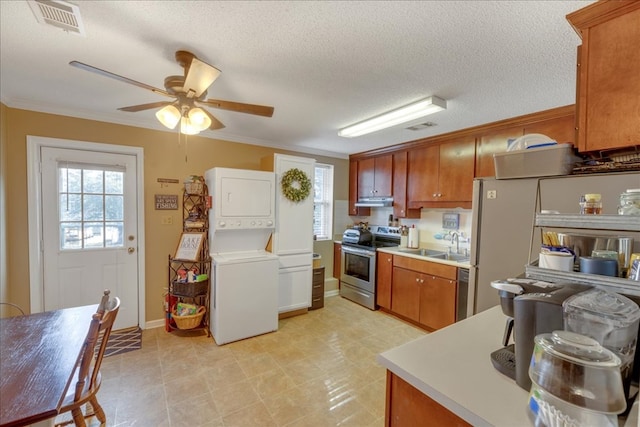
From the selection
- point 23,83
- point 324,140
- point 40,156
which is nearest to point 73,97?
point 23,83

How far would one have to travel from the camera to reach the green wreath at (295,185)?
11.1ft

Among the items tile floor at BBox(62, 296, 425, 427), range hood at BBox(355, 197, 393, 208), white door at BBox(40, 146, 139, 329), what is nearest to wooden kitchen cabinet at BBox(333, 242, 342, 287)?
range hood at BBox(355, 197, 393, 208)

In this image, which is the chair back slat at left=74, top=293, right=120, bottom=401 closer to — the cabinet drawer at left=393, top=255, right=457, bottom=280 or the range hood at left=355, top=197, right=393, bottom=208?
the cabinet drawer at left=393, top=255, right=457, bottom=280

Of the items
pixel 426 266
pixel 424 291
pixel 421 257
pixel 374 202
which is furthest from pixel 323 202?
pixel 424 291

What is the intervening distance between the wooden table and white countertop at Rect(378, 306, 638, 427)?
122 centimetres

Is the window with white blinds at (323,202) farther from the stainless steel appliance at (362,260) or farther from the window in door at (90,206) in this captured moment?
the window in door at (90,206)

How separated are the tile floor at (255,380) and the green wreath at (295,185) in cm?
158

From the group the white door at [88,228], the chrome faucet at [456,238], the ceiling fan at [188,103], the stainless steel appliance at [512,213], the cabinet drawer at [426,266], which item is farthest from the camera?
the chrome faucet at [456,238]

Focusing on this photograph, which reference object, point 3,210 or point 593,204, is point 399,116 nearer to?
point 593,204

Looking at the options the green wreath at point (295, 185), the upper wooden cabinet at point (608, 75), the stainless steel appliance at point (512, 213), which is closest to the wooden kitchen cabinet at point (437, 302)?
the stainless steel appliance at point (512, 213)

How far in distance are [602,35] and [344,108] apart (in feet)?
5.55

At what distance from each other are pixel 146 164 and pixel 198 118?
1.75 meters

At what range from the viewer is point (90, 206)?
2.88 meters

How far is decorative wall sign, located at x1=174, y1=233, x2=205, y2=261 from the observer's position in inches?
120
